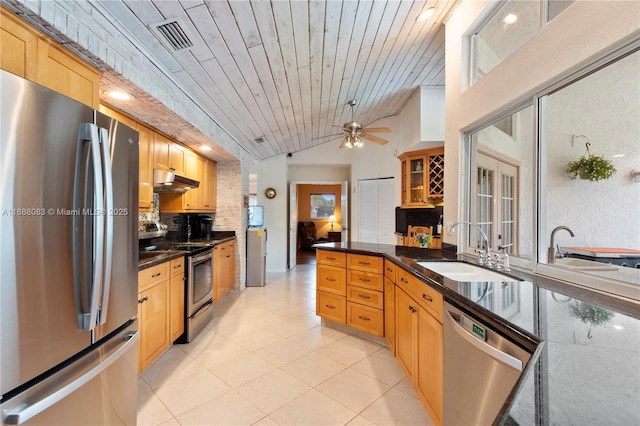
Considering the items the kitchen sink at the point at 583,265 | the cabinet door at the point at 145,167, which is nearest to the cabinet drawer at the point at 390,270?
the kitchen sink at the point at 583,265

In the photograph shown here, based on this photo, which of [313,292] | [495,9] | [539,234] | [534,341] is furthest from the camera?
[313,292]

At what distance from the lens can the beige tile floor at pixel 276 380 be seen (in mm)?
1765

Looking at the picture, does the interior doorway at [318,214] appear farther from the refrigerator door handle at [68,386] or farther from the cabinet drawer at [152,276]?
the refrigerator door handle at [68,386]

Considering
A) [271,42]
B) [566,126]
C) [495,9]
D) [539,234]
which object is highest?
[495,9]

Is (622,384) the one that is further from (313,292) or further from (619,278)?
(313,292)

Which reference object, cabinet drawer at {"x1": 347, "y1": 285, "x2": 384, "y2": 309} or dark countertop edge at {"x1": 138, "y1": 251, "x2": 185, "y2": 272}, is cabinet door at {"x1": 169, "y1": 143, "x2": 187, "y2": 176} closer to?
dark countertop edge at {"x1": 138, "y1": 251, "x2": 185, "y2": 272}

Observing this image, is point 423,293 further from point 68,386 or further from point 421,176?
point 421,176

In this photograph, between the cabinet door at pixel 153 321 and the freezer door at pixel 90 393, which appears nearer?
the freezer door at pixel 90 393

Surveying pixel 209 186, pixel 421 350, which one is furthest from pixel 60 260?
pixel 209 186


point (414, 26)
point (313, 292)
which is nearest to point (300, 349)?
point (313, 292)

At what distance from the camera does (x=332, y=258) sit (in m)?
3.10

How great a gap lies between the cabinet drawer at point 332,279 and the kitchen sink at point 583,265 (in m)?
1.80

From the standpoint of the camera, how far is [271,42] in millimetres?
2250

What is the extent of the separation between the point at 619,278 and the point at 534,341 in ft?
2.66
